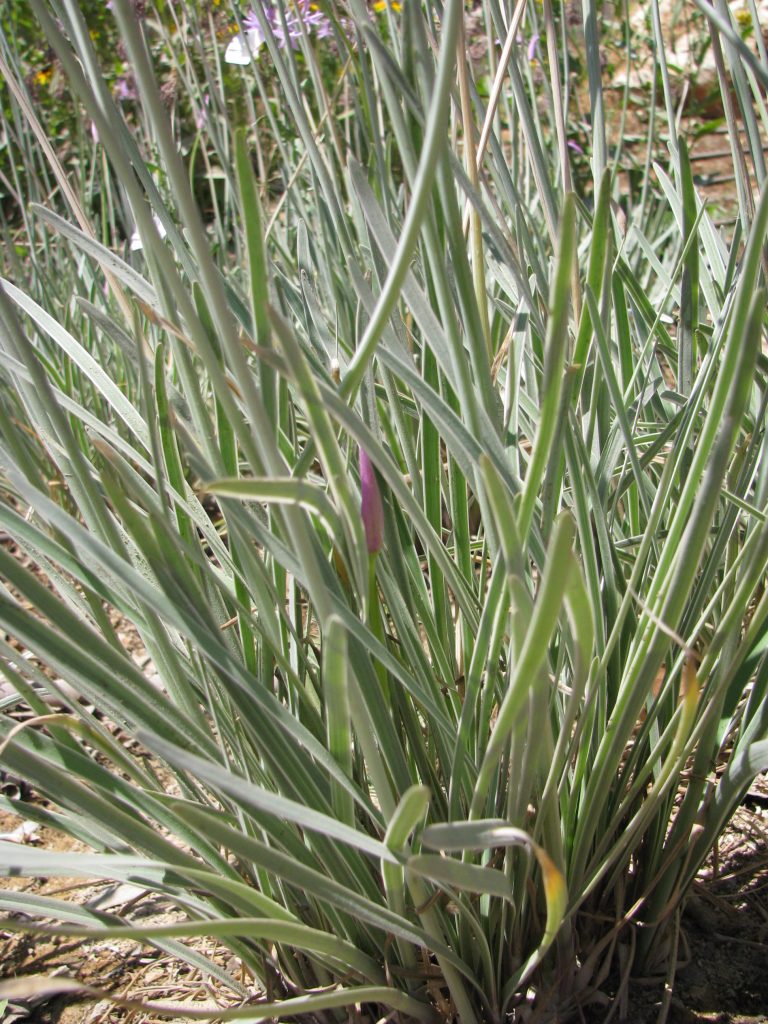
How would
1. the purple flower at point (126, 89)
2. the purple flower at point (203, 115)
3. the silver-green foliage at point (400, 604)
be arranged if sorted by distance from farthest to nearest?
the purple flower at point (126, 89), the purple flower at point (203, 115), the silver-green foliage at point (400, 604)

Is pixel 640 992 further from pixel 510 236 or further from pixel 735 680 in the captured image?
pixel 510 236

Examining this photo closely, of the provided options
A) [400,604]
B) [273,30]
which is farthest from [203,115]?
[400,604]

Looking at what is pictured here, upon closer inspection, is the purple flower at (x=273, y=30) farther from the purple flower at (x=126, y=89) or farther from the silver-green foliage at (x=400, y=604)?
the purple flower at (x=126, y=89)

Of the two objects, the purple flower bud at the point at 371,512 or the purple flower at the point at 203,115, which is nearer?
the purple flower bud at the point at 371,512

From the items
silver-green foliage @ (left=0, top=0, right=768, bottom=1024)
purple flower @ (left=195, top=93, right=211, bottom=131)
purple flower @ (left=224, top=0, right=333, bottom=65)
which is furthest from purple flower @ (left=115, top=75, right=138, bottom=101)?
silver-green foliage @ (left=0, top=0, right=768, bottom=1024)

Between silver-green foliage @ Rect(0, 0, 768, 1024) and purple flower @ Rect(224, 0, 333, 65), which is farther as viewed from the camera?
purple flower @ Rect(224, 0, 333, 65)

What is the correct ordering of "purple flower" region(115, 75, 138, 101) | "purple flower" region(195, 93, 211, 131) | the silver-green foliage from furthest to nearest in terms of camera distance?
1. "purple flower" region(115, 75, 138, 101)
2. "purple flower" region(195, 93, 211, 131)
3. the silver-green foliage

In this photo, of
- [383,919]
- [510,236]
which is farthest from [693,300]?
[383,919]

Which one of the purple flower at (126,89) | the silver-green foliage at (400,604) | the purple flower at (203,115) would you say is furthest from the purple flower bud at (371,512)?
the purple flower at (126,89)

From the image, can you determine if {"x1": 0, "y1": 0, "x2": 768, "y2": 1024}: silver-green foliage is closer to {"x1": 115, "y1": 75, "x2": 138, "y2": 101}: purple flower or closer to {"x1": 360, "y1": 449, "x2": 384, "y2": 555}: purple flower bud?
{"x1": 360, "y1": 449, "x2": 384, "y2": 555}: purple flower bud
